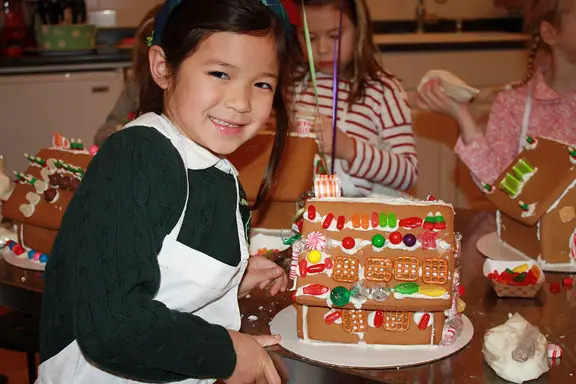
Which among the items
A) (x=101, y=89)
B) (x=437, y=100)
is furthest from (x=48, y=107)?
(x=437, y=100)

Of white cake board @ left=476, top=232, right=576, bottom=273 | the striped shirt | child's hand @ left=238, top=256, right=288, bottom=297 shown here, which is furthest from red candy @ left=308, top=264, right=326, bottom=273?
the striped shirt

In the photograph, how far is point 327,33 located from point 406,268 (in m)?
0.90

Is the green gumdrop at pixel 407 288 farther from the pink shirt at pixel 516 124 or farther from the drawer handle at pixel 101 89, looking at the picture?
the drawer handle at pixel 101 89

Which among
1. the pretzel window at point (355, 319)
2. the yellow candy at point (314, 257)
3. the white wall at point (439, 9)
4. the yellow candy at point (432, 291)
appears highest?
the yellow candy at point (314, 257)

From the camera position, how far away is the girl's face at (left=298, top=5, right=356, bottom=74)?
1.82 meters

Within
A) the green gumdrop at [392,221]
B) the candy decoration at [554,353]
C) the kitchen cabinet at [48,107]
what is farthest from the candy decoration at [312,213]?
the kitchen cabinet at [48,107]

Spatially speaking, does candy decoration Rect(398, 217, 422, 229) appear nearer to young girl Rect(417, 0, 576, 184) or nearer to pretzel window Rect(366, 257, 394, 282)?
pretzel window Rect(366, 257, 394, 282)

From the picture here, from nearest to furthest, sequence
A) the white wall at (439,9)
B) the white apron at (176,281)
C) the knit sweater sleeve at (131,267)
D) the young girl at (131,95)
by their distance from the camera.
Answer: the knit sweater sleeve at (131,267) < the white apron at (176,281) < the young girl at (131,95) < the white wall at (439,9)

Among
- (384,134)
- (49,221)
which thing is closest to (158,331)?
(49,221)

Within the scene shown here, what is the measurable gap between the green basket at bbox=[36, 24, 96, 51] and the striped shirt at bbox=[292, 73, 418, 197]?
5.63 ft

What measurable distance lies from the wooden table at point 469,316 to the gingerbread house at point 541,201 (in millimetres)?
65

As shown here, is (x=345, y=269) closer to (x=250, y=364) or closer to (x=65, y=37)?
(x=250, y=364)

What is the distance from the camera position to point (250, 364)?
100 centimetres

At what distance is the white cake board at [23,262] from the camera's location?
143 cm
